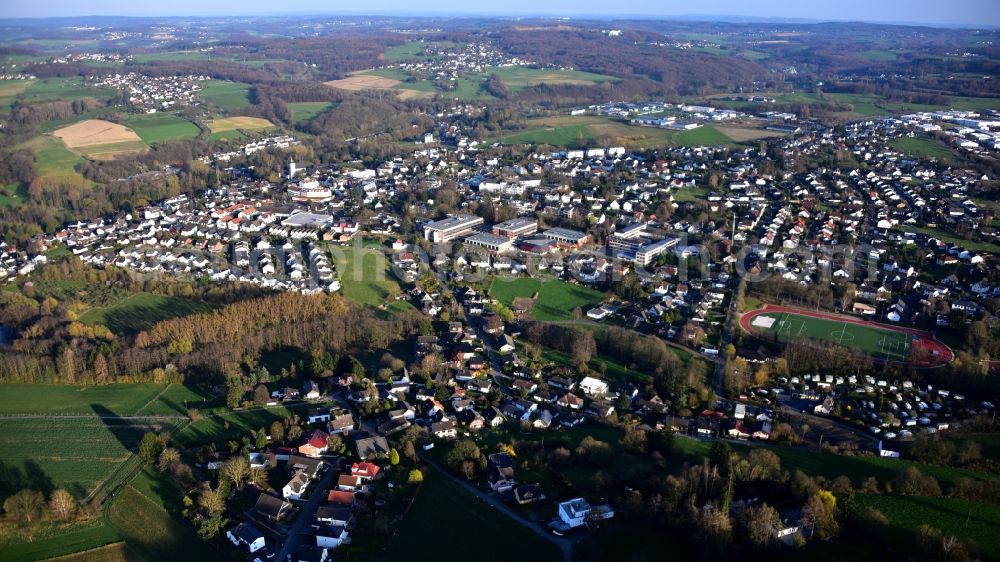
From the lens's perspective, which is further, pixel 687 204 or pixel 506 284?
pixel 687 204

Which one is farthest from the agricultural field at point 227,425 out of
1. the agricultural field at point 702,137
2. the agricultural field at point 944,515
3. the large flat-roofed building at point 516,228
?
the agricultural field at point 702,137

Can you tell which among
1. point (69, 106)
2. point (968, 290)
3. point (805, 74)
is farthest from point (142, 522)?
point (805, 74)

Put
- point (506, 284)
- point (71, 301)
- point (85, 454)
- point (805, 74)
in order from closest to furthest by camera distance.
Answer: point (85, 454) < point (71, 301) < point (506, 284) < point (805, 74)

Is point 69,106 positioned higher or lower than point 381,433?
higher

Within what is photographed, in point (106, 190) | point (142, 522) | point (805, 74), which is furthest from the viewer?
point (805, 74)

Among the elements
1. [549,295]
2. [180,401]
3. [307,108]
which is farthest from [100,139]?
[549,295]

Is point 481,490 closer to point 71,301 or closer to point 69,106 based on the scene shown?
point 71,301
